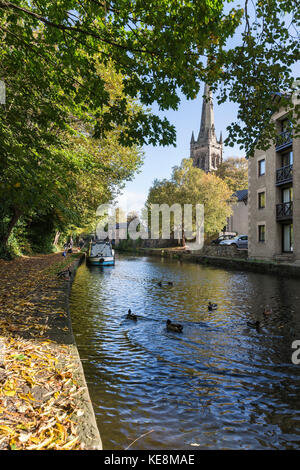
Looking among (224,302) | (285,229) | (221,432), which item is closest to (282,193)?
(285,229)

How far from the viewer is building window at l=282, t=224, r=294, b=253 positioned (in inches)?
1019

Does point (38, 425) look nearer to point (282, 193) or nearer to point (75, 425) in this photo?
point (75, 425)

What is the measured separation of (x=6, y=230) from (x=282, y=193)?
75.7ft

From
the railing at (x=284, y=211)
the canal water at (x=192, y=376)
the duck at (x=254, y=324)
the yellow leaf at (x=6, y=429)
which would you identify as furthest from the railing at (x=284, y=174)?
the yellow leaf at (x=6, y=429)

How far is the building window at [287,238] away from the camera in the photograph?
84.9 ft

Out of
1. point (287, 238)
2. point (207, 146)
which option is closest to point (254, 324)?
point (287, 238)

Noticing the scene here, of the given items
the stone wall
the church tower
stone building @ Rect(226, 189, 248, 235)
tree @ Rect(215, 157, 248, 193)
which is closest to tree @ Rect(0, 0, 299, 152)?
the stone wall

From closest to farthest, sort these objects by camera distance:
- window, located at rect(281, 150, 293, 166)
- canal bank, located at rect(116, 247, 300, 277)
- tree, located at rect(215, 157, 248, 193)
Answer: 1. canal bank, located at rect(116, 247, 300, 277)
2. window, located at rect(281, 150, 293, 166)
3. tree, located at rect(215, 157, 248, 193)

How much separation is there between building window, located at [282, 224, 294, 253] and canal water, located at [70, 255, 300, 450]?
16.4m

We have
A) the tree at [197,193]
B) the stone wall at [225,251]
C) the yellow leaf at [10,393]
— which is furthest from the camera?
the tree at [197,193]

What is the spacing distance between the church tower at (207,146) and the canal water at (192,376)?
97.2m

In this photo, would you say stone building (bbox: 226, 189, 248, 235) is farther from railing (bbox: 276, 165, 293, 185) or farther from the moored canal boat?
the moored canal boat

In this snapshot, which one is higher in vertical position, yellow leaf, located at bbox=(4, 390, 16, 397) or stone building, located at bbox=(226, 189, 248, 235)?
stone building, located at bbox=(226, 189, 248, 235)

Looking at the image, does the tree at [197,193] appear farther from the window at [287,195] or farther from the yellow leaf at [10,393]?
the yellow leaf at [10,393]
